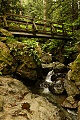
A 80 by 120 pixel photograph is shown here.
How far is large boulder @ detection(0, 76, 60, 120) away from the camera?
622 cm

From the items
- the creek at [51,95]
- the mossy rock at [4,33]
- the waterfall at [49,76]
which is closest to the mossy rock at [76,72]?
the creek at [51,95]

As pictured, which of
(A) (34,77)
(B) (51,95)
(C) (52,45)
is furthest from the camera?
(C) (52,45)

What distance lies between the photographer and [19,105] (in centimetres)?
697

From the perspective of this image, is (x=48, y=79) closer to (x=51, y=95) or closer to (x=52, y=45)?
(x=51, y=95)

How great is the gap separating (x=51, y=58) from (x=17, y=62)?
7827 mm

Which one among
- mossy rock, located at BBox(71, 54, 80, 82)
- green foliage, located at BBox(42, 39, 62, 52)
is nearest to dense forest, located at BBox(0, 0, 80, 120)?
Answer: mossy rock, located at BBox(71, 54, 80, 82)

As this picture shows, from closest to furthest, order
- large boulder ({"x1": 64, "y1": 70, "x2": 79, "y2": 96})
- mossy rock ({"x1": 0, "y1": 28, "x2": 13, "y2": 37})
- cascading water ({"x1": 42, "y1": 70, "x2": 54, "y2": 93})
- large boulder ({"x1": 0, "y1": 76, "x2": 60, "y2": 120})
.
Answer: large boulder ({"x1": 0, "y1": 76, "x2": 60, "y2": 120})
large boulder ({"x1": 64, "y1": 70, "x2": 79, "y2": 96})
mossy rock ({"x1": 0, "y1": 28, "x2": 13, "y2": 37})
cascading water ({"x1": 42, "y1": 70, "x2": 54, "y2": 93})

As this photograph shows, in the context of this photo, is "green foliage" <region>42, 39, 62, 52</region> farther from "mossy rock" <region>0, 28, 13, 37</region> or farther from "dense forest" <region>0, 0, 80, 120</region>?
"mossy rock" <region>0, 28, 13, 37</region>

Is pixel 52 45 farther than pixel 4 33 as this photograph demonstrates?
Yes

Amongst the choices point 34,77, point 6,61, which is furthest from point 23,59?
point 34,77

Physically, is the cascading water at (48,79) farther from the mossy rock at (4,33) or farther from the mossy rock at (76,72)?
the mossy rock at (4,33)

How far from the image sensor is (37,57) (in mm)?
10812

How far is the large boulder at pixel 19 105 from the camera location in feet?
20.4

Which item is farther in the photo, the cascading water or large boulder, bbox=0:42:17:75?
the cascading water
